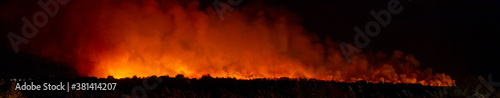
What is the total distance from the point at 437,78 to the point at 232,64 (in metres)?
13.8

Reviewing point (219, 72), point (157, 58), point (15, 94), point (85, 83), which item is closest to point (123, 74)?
point (157, 58)

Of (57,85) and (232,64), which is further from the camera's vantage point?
(232,64)

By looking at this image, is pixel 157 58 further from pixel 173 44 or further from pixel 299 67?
pixel 299 67

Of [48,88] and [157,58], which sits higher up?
[157,58]

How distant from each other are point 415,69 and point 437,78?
296 centimetres

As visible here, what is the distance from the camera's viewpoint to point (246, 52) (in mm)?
38062

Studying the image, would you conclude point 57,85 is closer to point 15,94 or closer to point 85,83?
point 85,83

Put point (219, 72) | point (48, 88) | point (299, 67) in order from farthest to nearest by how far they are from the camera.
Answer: point (299, 67)
point (219, 72)
point (48, 88)

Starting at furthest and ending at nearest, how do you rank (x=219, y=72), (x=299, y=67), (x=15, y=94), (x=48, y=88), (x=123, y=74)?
(x=299, y=67) < (x=219, y=72) < (x=123, y=74) < (x=48, y=88) < (x=15, y=94)

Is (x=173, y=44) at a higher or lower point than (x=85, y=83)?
higher

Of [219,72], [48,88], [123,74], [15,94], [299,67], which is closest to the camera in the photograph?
[15,94]

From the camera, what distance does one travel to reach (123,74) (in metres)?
31.4

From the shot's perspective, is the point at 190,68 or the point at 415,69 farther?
the point at 415,69

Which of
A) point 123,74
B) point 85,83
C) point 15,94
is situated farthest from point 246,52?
point 15,94
